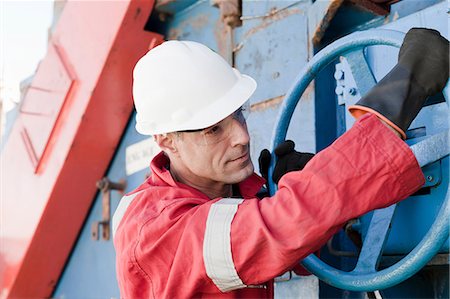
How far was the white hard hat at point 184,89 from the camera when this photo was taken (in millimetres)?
1585

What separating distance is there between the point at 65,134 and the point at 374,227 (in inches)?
68.5

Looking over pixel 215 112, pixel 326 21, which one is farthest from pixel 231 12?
pixel 215 112

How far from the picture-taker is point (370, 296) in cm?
174

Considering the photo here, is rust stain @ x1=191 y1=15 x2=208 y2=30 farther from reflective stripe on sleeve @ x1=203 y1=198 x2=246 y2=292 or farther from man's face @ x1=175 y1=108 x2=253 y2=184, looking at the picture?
reflective stripe on sleeve @ x1=203 y1=198 x2=246 y2=292

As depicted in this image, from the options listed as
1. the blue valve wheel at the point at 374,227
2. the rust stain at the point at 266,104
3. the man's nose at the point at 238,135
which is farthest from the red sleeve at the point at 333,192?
the rust stain at the point at 266,104

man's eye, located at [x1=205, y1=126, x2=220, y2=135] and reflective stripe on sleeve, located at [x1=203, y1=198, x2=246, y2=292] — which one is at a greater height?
man's eye, located at [x1=205, y1=126, x2=220, y2=135]

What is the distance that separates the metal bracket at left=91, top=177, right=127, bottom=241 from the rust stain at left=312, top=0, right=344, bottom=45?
135 cm

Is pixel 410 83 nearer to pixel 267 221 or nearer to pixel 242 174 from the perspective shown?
pixel 267 221

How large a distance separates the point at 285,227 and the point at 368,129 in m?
0.24

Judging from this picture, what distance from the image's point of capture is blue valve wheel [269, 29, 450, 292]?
1395 millimetres

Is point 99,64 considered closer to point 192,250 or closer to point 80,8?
point 80,8

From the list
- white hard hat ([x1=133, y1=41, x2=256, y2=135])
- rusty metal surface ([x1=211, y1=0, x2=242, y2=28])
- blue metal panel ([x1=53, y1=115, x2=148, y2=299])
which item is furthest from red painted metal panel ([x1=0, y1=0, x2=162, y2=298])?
white hard hat ([x1=133, y1=41, x2=256, y2=135])

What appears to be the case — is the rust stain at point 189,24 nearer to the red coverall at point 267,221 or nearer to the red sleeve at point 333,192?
the red coverall at point 267,221

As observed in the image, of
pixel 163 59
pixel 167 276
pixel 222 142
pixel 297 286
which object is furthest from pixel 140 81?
pixel 297 286
